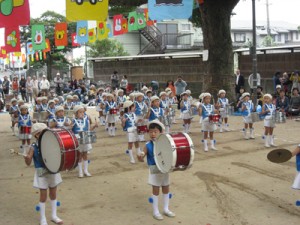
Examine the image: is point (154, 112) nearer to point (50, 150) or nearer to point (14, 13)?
point (14, 13)

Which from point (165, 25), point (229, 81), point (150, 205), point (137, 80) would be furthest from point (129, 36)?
point (150, 205)

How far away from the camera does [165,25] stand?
139 feet

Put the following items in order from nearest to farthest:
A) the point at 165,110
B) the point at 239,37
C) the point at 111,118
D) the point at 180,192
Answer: the point at 180,192 → the point at 165,110 → the point at 111,118 → the point at 239,37

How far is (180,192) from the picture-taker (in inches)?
363

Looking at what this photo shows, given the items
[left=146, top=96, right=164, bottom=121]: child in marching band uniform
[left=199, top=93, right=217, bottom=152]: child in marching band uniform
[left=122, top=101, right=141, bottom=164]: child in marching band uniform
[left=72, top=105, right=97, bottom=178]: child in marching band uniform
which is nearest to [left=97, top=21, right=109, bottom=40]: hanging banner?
[left=146, top=96, right=164, bottom=121]: child in marching band uniform

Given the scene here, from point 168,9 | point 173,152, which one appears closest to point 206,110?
point 168,9

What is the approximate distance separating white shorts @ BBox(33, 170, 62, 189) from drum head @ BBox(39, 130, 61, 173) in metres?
0.29

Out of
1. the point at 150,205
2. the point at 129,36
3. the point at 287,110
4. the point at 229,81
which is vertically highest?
the point at 129,36

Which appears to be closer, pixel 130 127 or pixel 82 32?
pixel 130 127

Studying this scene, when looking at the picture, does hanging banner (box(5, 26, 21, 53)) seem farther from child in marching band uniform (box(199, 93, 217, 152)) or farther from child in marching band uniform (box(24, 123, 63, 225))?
child in marching band uniform (box(24, 123, 63, 225))

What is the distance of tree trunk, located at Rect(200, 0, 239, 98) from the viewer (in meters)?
19.8

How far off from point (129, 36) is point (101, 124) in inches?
949

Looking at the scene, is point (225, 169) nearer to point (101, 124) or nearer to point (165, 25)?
point (101, 124)

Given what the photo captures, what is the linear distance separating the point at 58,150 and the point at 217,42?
14.8 m
